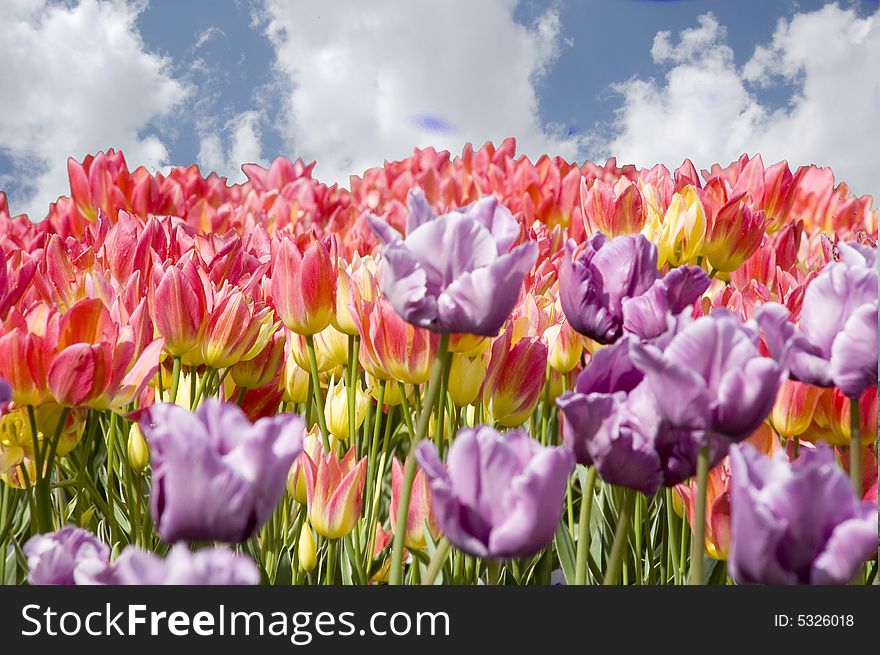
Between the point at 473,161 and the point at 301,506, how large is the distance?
233 centimetres

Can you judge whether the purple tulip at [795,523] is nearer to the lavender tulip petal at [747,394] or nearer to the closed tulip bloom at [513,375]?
the lavender tulip petal at [747,394]

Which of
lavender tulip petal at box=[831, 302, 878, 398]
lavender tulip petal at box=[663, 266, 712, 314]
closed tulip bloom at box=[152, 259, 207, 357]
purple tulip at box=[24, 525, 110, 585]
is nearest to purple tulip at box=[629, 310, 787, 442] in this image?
lavender tulip petal at box=[831, 302, 878, 398]

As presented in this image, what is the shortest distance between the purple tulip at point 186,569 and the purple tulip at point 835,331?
1.33ft

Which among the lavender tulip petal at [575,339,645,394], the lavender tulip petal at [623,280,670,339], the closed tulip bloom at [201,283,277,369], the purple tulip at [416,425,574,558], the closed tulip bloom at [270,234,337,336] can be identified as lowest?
the purple tulip at [416,425,574,558]

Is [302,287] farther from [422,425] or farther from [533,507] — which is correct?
[533,507]

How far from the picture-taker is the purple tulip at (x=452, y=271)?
2.19 feet

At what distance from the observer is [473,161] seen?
327cm

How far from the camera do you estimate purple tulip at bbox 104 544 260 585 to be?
17.9 inches

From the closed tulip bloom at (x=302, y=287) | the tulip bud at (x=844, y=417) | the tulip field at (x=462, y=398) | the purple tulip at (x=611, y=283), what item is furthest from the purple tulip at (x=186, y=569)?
the tulip bud at (x=844, y=417)

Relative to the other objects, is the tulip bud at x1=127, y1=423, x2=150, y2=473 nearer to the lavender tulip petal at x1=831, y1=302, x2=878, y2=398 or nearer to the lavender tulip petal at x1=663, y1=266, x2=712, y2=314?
the lavender tulip petal at x1=663, y1=266, x2=712, y2=314

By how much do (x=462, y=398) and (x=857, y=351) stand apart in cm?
45

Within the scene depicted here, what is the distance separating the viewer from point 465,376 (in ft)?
3.25

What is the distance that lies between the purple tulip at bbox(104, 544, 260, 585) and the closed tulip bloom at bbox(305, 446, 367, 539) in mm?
413

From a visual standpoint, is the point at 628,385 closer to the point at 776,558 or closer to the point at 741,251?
the point at 776,558
